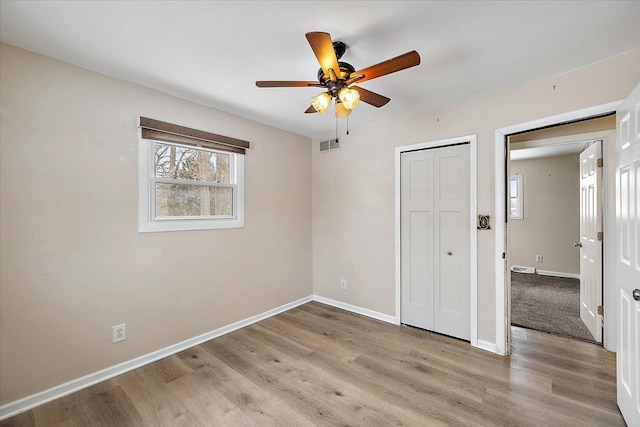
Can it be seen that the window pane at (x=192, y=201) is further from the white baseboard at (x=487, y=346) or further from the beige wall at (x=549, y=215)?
the beige wall at (x=549, y=215)

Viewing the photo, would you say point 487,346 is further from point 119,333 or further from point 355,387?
point 119,333

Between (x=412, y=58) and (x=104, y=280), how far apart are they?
8.91 feet

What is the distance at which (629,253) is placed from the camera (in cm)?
166

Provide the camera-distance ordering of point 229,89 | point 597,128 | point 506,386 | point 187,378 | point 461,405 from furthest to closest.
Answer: point 597,128
point 229,89
point 187,378
point 506,386
point 461,405

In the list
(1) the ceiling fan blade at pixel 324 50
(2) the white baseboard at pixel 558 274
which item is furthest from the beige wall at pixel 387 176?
(2) the white baseboard at pixel 558 274

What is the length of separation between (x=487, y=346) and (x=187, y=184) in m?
3.30

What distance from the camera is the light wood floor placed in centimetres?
182

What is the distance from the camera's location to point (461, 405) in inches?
75.9

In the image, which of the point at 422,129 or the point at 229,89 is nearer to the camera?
the point at 229,89

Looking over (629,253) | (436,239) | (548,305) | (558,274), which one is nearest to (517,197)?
(558,274)

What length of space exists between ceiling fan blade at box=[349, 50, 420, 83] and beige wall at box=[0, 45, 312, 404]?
1896 mm

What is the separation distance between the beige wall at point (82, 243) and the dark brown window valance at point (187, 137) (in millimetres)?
95

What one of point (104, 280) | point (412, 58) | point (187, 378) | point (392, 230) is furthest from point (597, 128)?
point (104, 280)

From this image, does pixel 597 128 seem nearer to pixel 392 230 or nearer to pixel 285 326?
pixel 392 230
